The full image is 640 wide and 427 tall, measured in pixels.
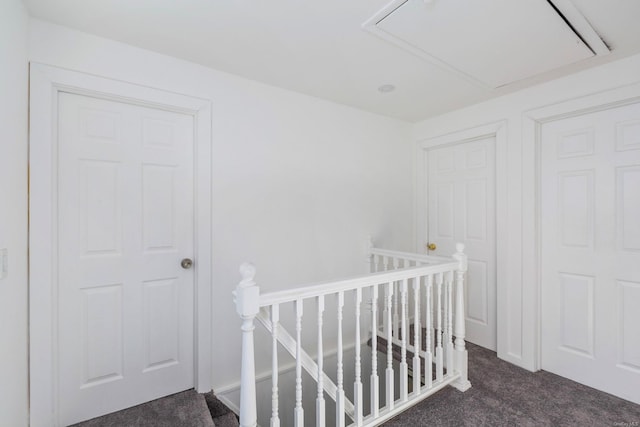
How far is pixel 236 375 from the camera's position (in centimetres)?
206

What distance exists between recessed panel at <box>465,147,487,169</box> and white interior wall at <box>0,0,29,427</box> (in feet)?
10.3

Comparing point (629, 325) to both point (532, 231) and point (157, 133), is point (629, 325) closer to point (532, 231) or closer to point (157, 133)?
point (532, 231)

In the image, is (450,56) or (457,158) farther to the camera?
(457,158)

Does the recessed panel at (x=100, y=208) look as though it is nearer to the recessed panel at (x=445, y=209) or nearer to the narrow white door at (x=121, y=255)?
the narrow white door at (x=121, y=255)

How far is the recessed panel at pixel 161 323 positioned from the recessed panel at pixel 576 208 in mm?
2817

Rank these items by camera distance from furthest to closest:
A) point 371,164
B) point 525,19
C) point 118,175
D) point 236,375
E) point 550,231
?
point 371,164 → point 550,231 → point 236,375 → point 118,175 → point 525,19

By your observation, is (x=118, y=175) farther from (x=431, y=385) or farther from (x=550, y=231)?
(x=550, y=231)

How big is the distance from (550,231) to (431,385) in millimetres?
1480

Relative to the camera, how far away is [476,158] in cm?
272

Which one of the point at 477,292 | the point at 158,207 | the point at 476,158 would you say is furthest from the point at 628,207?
the point at 158,207

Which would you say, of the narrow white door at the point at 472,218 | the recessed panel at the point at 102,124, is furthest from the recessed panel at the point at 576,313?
the recessed panel at the point at 102,124

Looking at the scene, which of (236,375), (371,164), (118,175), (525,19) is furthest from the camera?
(371,164)

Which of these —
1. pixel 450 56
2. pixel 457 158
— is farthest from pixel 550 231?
pixel 450 56

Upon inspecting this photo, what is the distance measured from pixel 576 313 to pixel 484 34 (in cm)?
202
